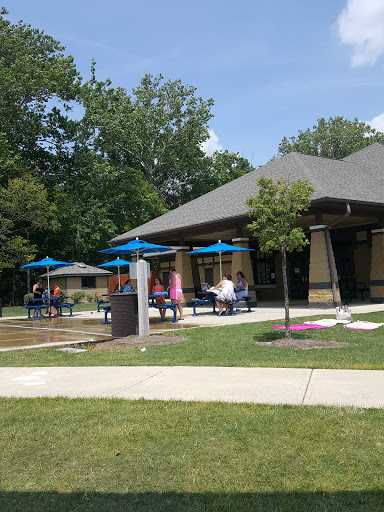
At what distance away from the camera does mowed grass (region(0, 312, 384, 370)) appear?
8.15 metres

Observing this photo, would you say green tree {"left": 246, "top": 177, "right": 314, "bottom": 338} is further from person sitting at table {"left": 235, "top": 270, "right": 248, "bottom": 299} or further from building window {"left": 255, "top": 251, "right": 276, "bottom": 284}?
building window {"left": 255, "top": 251, "right": 276, "bottom": 284}

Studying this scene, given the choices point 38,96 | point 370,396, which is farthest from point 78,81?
point 370,396

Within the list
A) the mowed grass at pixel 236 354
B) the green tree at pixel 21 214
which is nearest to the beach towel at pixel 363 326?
the mowed grass at pixel 236 354

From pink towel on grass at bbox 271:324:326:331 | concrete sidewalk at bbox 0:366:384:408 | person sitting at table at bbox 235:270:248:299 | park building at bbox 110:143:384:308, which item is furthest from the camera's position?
person sitting at table at bbox 235:270:248:299

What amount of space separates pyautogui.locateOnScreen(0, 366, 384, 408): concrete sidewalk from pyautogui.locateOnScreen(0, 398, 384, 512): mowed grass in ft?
1.33

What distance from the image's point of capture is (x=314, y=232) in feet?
64.7

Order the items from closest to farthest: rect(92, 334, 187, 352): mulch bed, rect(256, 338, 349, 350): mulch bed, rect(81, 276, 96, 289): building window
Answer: rect(256, 338, 349, 350): mulch bed → rect(92, 334, 187, 352): mulch bed → rect(81, 276, 96, 289): building window

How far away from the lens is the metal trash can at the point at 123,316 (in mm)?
12930

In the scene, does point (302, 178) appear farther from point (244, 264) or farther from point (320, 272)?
point (244, 264)

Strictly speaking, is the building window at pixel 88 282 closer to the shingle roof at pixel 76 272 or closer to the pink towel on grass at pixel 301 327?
the shingle roof at pixel 76 272

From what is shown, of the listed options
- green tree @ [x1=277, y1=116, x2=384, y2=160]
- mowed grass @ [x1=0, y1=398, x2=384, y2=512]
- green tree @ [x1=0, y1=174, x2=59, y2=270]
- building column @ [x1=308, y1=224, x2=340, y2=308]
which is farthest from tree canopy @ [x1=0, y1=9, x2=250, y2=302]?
mowed grass @ [x1=0, y1=398, x2=384, y2=512]

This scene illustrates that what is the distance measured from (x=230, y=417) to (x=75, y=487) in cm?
177

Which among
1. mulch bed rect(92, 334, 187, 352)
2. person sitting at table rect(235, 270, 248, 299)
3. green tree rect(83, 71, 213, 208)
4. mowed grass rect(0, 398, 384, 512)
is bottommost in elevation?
mowed grass rect(0, 398, 384, 512)

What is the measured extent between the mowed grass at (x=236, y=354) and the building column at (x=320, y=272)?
7067 millimetres
